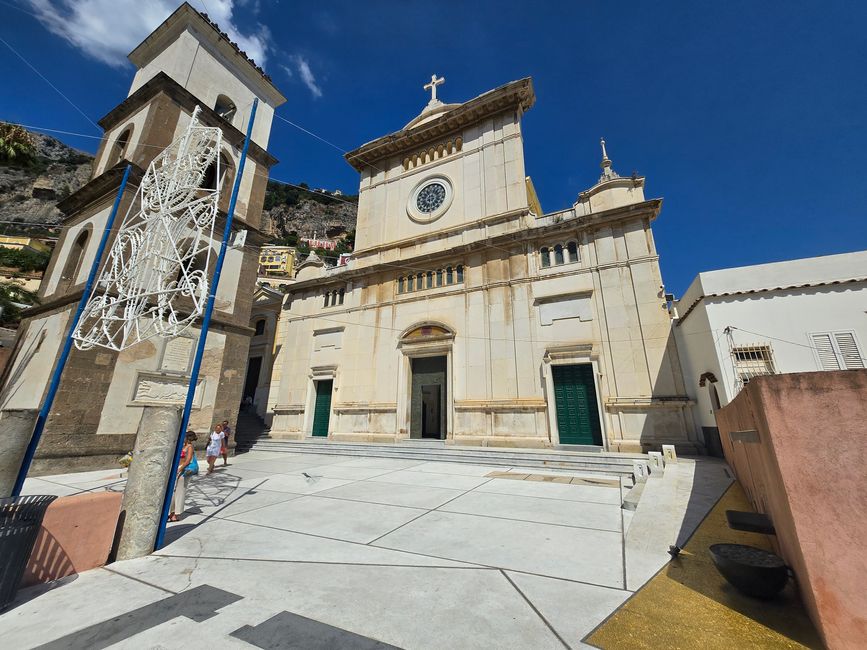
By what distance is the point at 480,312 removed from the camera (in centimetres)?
1633

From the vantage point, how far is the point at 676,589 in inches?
122

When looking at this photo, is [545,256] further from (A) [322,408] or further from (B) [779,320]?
(A) [322,408]

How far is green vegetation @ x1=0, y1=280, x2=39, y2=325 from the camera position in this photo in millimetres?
22469

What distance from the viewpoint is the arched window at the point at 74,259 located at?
41.4 feet

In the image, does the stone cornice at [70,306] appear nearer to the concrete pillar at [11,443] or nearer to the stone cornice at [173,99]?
the stone cornice at [173,99]

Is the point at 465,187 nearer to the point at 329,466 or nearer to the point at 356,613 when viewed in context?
the point at 329,466

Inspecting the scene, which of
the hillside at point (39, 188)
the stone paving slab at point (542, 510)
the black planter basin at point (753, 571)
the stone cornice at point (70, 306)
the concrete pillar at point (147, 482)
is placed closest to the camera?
the black planter basin at point (753, 571)

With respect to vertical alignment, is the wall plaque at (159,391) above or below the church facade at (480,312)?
below

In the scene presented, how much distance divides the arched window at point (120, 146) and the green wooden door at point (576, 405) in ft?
65.7

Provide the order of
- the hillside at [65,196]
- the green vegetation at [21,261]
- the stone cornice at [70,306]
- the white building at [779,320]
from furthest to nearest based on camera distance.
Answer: the hillside at [65,196] → the green vegetation at [21,261] → the stone cornice at [70,306] → the white building at [779,320]

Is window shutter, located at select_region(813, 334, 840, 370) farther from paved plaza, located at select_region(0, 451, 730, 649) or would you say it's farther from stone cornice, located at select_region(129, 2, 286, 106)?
stone cornice, located at select_region(129, 2, 286, 106)

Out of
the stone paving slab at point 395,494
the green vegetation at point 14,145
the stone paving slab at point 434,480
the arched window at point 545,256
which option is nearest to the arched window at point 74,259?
the green vegetation at point 14,145

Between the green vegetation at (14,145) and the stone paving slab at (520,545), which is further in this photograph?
the green vegetation at (14,145)

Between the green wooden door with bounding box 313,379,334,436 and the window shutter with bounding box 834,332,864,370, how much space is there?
1928cm
